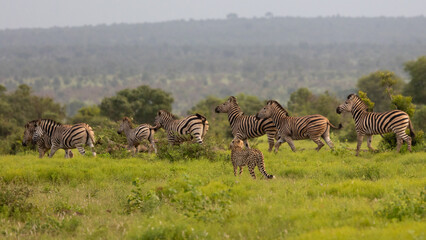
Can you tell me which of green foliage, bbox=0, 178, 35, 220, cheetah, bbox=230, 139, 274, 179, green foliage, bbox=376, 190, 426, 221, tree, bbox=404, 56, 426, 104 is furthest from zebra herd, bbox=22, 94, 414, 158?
tree, bbox=404, 56, 426, 104

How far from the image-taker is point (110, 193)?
1149 centimetres

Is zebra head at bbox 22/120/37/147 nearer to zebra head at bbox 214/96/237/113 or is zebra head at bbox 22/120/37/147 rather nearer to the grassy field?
the grassy field

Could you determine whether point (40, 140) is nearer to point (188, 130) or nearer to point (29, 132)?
point (29, 132)

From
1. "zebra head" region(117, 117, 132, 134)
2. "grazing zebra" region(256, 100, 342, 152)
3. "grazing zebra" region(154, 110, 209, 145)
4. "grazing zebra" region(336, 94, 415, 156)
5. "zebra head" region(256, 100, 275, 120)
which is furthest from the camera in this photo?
"zebra head" region(117, 117, 132, 134)

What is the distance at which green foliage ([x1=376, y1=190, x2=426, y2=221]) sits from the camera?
816cm

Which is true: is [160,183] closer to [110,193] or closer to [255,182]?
[110,193]

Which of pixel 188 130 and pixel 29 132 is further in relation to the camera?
pixel 29 132

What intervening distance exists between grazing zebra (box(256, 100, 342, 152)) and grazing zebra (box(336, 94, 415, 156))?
2.96 ft

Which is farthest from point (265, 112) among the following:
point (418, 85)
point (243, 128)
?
point (418, 85)

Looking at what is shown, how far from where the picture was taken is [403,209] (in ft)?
26.8

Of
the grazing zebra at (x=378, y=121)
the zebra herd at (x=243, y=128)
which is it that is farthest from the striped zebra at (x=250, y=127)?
the grazing zebra at (x=378, y=121)

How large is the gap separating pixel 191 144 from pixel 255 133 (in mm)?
2595

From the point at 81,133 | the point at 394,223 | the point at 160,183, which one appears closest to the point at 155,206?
the point at 160,183

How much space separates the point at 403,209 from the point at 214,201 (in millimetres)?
3478
